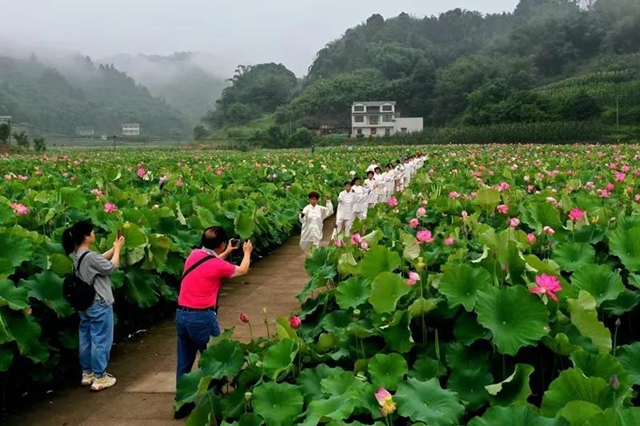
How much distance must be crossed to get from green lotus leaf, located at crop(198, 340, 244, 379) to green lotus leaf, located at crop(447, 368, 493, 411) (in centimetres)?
100

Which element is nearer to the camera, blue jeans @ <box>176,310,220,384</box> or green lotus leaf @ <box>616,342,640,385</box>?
green lotus leaf @ <box>616,342,640,385</box>

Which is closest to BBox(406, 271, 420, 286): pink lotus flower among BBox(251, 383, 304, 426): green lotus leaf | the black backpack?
BBox(251, 383, 304, 426): green lotus leaf

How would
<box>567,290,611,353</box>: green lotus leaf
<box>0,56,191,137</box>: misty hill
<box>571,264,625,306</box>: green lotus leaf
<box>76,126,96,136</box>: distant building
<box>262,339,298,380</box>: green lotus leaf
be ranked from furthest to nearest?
<box>0,56,191,137</box>: misty hill, <box>76,126,96,136</box>: distant building, <box>571,264,625,306</box>: green lotus leaf, <box>262,339,298,380</box>: green lotus leaf, <box>567,290,611,353</box>: green lotus leaf

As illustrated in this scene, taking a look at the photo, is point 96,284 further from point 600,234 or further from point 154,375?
point 600,234

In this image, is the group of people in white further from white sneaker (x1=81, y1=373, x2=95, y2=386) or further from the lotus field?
white sneaker (x1=81, y1=373, x2=95, y2=386)

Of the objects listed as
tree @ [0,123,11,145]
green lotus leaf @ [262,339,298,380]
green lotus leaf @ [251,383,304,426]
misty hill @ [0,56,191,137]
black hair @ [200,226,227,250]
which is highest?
misty hill @ [0,56,191,137]

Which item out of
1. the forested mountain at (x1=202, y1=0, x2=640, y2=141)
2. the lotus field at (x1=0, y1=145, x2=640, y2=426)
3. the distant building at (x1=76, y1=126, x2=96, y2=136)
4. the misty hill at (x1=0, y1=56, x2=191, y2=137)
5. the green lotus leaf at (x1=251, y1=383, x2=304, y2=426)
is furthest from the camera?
the misty hill at (x1=0, y1=56, x2=191, y2=137)

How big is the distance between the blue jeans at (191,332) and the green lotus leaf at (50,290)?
3.04 ft

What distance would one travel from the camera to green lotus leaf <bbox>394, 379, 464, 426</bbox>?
2.41m

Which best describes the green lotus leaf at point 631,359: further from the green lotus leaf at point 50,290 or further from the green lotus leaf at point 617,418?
the green lotus leaf at point 50,290

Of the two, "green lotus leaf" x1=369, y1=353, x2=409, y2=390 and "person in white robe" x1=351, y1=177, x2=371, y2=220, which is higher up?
"person in white robe" x1=351, y1=177, x2=371, y2=220

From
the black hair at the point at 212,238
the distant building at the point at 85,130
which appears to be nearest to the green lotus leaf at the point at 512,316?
the black hair at the point at 212,238

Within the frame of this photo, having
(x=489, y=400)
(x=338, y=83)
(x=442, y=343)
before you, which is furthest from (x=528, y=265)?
(x=338, y=83)

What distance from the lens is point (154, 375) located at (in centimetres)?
459
